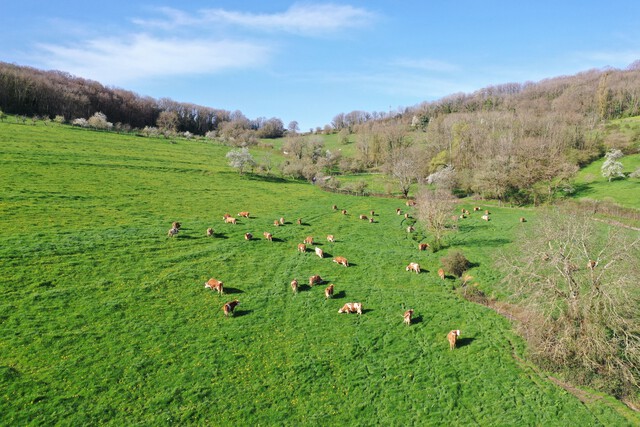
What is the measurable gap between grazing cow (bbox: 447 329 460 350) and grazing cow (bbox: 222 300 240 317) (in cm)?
1525

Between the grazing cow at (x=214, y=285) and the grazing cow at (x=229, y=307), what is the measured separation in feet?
7.79

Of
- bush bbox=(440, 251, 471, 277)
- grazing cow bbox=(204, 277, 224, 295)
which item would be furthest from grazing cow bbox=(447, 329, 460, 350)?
grazing cow bbox=(204, 277, 224, 295)

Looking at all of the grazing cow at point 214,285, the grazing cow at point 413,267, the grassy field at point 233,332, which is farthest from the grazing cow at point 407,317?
the grazing cow at point 214,285

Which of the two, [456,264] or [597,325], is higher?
[597,325]

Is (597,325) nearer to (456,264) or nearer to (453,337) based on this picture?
(453,337)

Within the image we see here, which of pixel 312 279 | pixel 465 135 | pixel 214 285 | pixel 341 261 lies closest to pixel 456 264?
pixel 341 261

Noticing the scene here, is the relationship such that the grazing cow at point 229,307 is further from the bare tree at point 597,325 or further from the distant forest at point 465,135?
the distant forest at point 465,135

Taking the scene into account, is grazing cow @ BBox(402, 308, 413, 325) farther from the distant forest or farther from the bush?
the distant forest

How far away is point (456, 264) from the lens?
1342 inches

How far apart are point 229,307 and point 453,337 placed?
51.4ft

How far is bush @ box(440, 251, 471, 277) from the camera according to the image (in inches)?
1335

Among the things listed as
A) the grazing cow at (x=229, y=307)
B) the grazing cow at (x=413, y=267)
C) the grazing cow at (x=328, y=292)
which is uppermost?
the grazing cow at (x=413, y=267)

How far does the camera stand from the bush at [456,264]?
33906mm

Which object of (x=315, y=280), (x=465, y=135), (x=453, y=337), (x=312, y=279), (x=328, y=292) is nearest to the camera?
(x=453, y=337)
